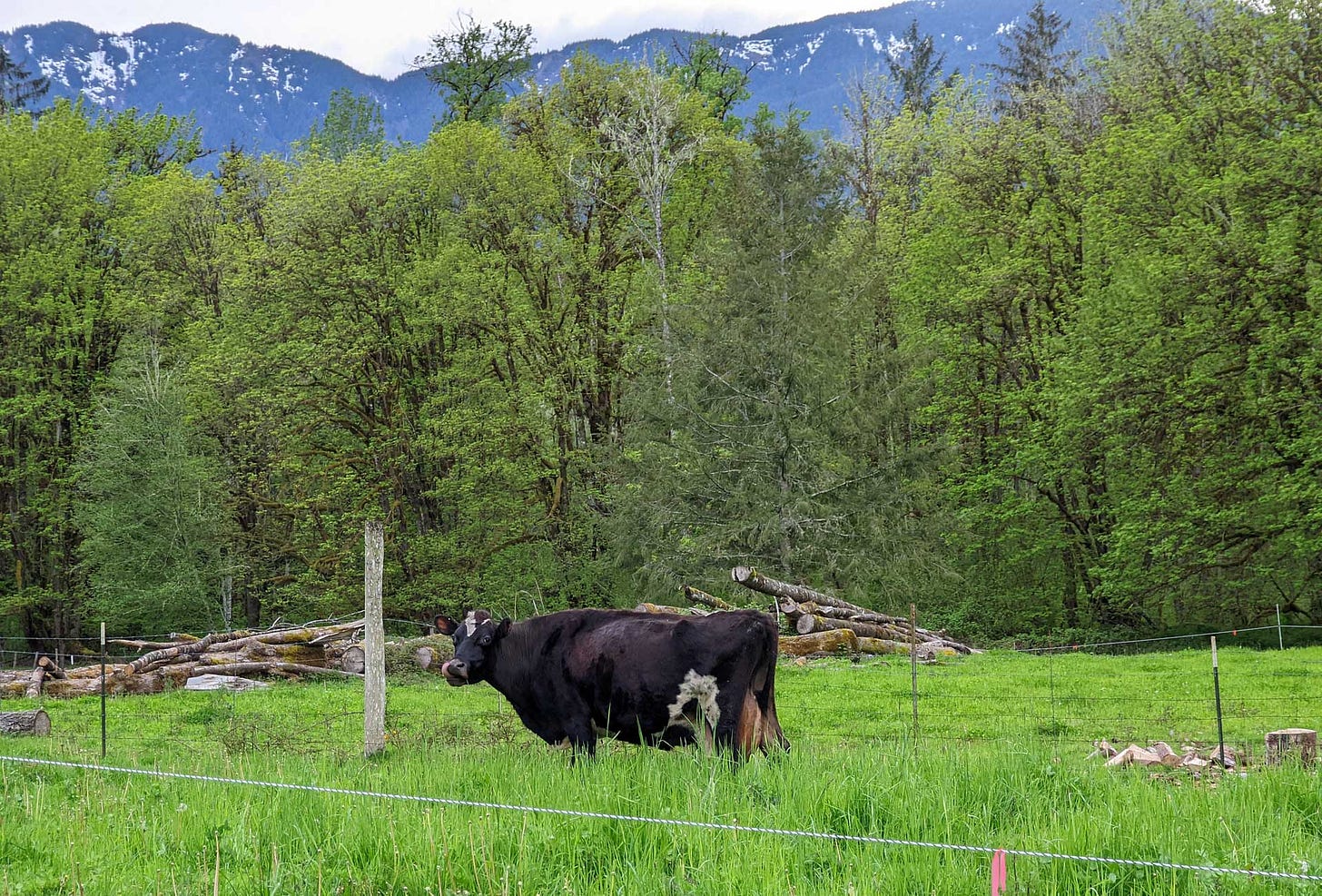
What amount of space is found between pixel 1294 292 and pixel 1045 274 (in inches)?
375

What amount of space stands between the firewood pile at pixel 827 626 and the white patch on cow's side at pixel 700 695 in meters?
13.3

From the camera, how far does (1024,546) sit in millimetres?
36094

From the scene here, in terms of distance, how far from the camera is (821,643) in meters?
23.8

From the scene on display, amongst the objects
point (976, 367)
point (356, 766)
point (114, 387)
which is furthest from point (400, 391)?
point (356, 766)

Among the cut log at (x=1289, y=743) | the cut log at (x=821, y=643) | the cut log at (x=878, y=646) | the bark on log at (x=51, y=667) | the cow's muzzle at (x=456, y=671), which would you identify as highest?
the cow's muzzle at (x=456, y=671)

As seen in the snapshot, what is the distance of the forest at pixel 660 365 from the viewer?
28.8m

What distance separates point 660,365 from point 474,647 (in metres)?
23.6

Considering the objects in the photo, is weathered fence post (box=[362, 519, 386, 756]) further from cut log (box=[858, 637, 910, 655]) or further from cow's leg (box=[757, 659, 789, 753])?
cut log (box=[858, 637, 910, 655])

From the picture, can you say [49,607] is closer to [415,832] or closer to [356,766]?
[356,766]

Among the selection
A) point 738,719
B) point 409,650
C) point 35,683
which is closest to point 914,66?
point 409,650

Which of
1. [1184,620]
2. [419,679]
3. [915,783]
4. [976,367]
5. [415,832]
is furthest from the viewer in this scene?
[976,367]

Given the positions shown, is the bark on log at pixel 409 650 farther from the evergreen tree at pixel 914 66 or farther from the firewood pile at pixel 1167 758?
the evergreen tree at pixel 914 66

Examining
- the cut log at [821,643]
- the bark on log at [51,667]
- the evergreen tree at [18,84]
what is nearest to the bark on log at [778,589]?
the cut log at [821,643]

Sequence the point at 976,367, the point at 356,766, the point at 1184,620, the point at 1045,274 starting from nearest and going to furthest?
1. the point at 356,766
2. the point at 1184,620
3. the point at 1045,274
4. the point at 976,367
